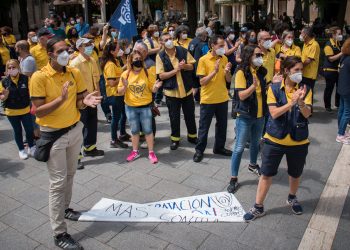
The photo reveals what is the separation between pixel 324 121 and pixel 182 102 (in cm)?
334

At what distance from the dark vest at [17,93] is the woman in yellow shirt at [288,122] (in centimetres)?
390

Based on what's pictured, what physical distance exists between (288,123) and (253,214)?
3.66 feet

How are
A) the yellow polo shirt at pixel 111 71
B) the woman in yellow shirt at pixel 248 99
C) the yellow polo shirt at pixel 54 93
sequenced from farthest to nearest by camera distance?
the yellow polo shirt at pixel 111 71 → the woman in yellow shirt at pixel 248 99 → the yellow polo shirt at pixel 54 93

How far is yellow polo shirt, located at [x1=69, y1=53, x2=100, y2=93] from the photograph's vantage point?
5.89m

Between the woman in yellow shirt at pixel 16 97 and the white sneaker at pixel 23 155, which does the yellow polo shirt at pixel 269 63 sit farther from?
the white sneaker at pixel 23 155

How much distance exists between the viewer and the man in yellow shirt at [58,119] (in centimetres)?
370

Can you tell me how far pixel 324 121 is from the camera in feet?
26.0

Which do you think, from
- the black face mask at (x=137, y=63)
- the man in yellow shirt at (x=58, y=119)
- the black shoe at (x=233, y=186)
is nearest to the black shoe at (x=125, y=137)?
the black face mask at (x=137, y=63)

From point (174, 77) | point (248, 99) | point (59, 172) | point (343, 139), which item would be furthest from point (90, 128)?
point (343, 139)

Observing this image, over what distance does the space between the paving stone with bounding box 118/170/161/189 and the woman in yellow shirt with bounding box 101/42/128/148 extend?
1.17m

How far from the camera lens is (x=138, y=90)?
19.1ft

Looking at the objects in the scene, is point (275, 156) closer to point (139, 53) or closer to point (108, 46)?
point (139, 53)

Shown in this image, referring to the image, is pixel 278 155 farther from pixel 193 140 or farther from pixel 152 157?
pixel 193 140

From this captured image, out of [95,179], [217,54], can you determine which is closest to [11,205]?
[95,179]
